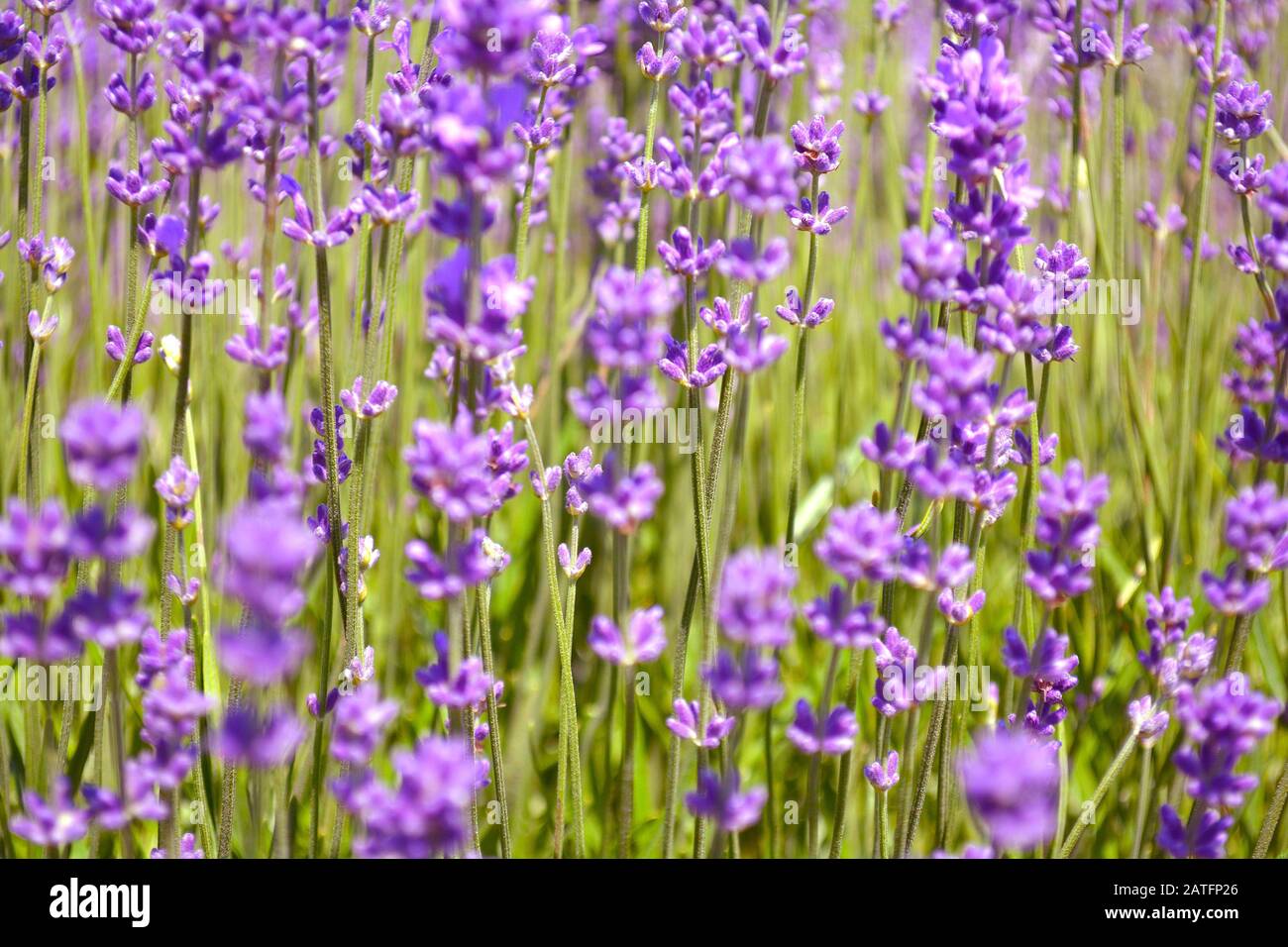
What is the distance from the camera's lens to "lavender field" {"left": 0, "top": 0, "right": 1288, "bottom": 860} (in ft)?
3.04

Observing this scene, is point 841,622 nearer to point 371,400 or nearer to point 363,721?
point 363,721

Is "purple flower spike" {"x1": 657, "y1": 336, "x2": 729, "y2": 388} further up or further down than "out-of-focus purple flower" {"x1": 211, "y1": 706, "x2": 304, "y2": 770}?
further up

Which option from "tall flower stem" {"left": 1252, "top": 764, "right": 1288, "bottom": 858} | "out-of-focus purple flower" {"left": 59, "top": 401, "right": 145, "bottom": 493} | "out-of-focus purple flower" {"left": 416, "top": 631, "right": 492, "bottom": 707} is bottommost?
"tall flower stem" {"left": 1252, "top": 764, "right": 1288, "bottom": 858}

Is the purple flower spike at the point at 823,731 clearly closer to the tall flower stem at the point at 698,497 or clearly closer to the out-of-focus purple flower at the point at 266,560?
the tall flower stem at the point at 698,497

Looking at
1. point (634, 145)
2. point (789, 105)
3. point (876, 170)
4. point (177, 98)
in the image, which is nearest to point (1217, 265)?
point (789, 105)

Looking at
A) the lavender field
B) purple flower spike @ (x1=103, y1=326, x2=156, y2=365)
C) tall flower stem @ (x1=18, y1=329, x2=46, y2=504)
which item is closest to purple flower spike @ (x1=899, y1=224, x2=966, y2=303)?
the lavender field

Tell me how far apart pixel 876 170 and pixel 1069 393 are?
2238 mm

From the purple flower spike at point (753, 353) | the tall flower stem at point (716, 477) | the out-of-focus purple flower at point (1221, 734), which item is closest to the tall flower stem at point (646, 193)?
the tall flower stem at point (716, 477)

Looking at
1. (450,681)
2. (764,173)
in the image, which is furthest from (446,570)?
(764,173)

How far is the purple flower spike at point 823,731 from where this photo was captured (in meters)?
1.06

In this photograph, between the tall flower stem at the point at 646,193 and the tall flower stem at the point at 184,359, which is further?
the tall flower stem at the point at 646,193

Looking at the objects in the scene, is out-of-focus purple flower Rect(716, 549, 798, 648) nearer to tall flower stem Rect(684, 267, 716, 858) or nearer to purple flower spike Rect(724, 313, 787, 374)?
purple flower spike Rect(724, 313, 787, 374)

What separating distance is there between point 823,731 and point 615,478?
1.14 ft

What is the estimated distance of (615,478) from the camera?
3.28 feet
